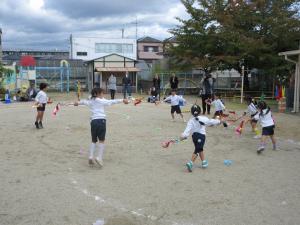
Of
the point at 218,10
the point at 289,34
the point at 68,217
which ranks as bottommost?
the point at 68,217

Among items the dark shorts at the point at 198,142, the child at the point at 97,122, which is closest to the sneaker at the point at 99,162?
the child at the point at 97,122

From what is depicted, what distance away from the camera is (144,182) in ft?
22.1

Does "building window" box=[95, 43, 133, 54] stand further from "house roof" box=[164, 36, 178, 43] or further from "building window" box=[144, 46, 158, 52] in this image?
"house roof" box=[164, 36, 178, 43]

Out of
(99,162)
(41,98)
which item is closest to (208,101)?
(41,98)

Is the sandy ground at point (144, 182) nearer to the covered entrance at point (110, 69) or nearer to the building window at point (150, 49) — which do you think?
the covered entrance at point (110, 69)

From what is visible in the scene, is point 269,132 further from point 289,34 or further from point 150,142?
point 289,34

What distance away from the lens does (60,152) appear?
914 cm

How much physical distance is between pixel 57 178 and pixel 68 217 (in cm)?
193

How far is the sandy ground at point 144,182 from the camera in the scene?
17.1 ft

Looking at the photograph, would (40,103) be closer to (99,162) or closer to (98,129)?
(98,129)

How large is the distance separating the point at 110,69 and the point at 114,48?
125ft

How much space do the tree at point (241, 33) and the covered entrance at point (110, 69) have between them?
741cm

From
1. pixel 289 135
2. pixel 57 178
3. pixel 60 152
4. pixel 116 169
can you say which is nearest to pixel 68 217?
pixel 57 178

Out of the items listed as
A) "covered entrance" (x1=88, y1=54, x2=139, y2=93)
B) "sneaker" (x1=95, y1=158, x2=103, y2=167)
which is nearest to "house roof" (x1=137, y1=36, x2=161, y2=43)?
"covered entrance" (x1=88, y1=54, x2=139, y2=93)
